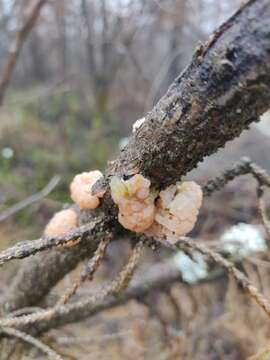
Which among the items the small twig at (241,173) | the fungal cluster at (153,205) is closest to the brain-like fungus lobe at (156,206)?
the fungal cluster at (153,205)

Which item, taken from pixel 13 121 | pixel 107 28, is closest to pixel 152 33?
pixel 107 28

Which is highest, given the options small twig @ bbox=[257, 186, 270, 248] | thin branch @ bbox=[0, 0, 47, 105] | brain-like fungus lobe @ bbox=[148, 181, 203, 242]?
thin branch @ bbox=[0, 0, 47, 105]

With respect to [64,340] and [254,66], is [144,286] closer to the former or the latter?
[64,340]

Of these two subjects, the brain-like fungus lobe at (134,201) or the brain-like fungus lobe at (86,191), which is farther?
→ the brain-like fungus lobe at (86,191)

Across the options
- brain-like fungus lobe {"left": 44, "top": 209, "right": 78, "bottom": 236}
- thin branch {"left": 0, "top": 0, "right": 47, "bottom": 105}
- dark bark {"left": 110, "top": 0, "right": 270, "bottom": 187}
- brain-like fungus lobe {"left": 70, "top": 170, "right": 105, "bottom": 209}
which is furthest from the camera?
thin branch {"left": 0, "top": 0, "right": 47, "bottom": 105}

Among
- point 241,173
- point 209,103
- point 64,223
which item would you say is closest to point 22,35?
point 64,223

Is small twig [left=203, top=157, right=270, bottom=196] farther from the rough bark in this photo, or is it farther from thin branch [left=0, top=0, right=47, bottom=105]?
thin branch [left=0, top=0, right=47, bottom=105]

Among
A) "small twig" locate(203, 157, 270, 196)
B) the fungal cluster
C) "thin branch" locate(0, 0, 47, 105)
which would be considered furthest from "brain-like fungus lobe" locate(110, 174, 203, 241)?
"thin branch" locate(0, 0, 47, 105)

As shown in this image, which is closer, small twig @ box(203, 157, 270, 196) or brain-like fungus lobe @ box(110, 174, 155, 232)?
brain-like fungus lobe @ box(110, 174, 155, 232)

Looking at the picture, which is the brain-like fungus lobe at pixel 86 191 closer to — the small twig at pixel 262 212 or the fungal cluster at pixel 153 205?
the fungal cluster at pixel 153 205
